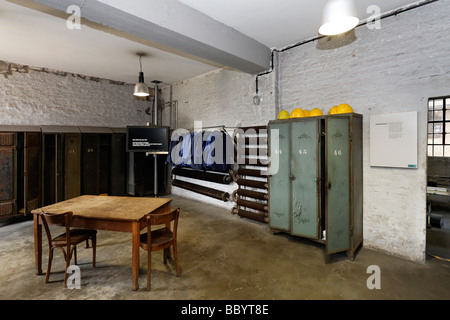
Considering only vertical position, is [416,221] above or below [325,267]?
above

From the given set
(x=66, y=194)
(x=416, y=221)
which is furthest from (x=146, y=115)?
(x=416, y=221)

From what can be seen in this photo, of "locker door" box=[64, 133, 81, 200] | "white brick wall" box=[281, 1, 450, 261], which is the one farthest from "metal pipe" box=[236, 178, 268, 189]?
"locker door" box=[64, 133, 81, 200]

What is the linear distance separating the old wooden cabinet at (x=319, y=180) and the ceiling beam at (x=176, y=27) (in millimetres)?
1299

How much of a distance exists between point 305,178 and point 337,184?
43 cm

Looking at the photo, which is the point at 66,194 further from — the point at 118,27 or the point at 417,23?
the point at 417,23

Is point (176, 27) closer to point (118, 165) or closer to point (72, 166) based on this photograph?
point (72, 166)

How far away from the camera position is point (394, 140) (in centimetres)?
308

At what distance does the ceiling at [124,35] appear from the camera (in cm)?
301

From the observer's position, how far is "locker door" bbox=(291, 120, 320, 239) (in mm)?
3232

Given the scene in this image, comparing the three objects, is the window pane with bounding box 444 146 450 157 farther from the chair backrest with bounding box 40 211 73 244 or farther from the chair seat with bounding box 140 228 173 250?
the chair backrest with bounding box 40 211 73 244

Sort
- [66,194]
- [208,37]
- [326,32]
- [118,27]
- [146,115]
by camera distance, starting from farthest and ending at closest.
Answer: [146,115], [66,194], [208,37], [118,27], [326,32]

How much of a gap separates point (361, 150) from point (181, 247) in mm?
2939

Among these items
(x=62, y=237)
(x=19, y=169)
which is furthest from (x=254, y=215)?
(x=19, y=169)

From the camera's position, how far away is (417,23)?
292 cm
